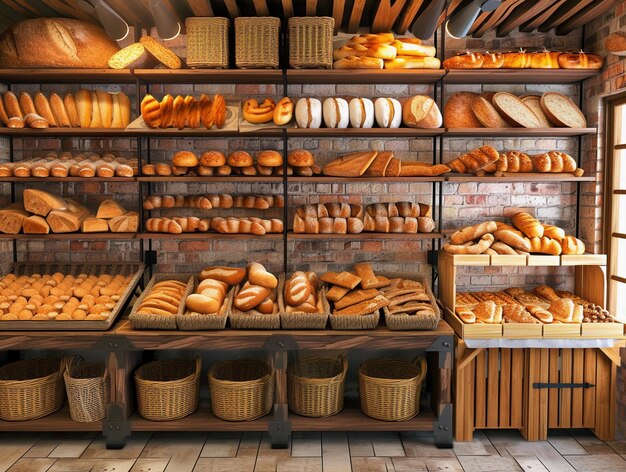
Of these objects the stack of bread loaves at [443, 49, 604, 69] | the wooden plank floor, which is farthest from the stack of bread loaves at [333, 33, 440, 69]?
the wooden plank floor

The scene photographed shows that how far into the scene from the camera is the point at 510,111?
3859 millimetres

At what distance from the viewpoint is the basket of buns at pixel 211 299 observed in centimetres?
343

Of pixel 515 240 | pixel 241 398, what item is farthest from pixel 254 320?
pixel 515 240

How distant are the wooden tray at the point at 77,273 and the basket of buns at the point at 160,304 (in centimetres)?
12

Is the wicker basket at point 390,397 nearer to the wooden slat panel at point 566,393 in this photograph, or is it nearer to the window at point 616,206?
the wooden slat panel at point 566,393

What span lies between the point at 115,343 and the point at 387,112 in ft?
7.17

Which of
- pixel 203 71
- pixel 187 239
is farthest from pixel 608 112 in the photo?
pixel 187 239

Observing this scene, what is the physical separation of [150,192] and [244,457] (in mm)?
1933

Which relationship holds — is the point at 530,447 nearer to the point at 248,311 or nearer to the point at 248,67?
the point at 248,311

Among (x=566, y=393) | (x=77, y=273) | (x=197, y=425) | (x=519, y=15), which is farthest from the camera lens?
(x=77, y=273)

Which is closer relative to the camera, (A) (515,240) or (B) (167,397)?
(B) (167,397)

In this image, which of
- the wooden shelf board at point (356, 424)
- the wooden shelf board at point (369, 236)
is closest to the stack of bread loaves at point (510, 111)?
the wooden shelf board at point (369, 236)

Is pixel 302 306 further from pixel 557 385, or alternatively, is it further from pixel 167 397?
pixel 557 385

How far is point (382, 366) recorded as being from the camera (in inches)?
155
